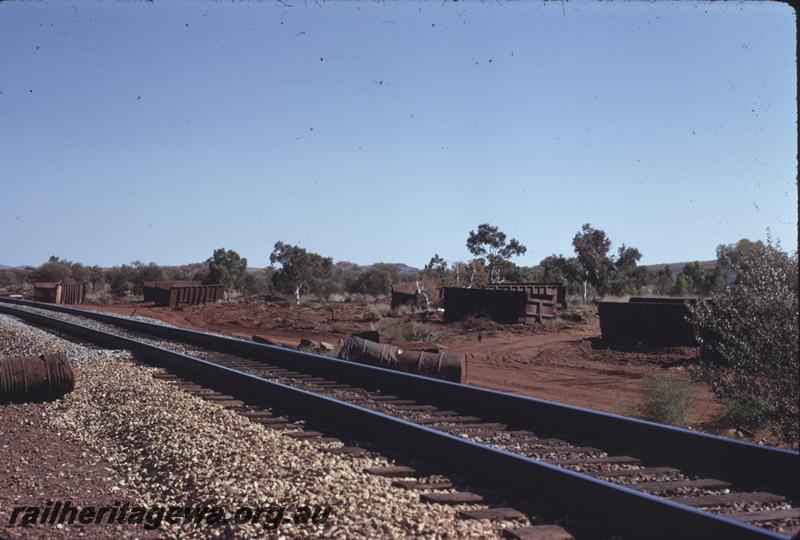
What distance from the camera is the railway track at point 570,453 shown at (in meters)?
5.08

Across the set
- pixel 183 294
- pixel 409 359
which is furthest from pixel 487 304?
pixel 183 294

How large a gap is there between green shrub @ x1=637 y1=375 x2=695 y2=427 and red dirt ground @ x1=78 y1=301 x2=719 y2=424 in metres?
0.30

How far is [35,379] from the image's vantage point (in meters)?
10.8

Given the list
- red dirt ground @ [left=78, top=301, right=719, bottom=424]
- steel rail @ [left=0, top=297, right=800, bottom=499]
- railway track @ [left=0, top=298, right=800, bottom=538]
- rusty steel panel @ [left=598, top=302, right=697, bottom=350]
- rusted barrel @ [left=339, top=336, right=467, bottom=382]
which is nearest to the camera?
railway track @ [left=0, top=298, right=800, bottom=538]

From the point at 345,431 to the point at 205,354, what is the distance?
31.1 ft

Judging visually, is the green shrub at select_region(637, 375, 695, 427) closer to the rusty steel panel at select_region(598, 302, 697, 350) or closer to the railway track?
the railway track

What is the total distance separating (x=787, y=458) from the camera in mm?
6086

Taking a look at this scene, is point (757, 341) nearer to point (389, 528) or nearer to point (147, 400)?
point (389, 528)

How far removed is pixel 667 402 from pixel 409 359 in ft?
16.8

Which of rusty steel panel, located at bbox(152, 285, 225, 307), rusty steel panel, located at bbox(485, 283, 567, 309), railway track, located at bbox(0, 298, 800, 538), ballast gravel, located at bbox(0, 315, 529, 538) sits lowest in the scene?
ballast gravel, located at bbox(0, 315, 529, 538)

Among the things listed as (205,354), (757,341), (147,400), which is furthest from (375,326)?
(757,341)

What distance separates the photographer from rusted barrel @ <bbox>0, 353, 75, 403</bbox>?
1056 centimetres

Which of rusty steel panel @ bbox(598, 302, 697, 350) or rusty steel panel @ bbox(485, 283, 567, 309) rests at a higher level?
rusty steel panel @ bbox(485, 283, 567, 309)

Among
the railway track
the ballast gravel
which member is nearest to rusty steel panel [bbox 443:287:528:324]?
the railway track
